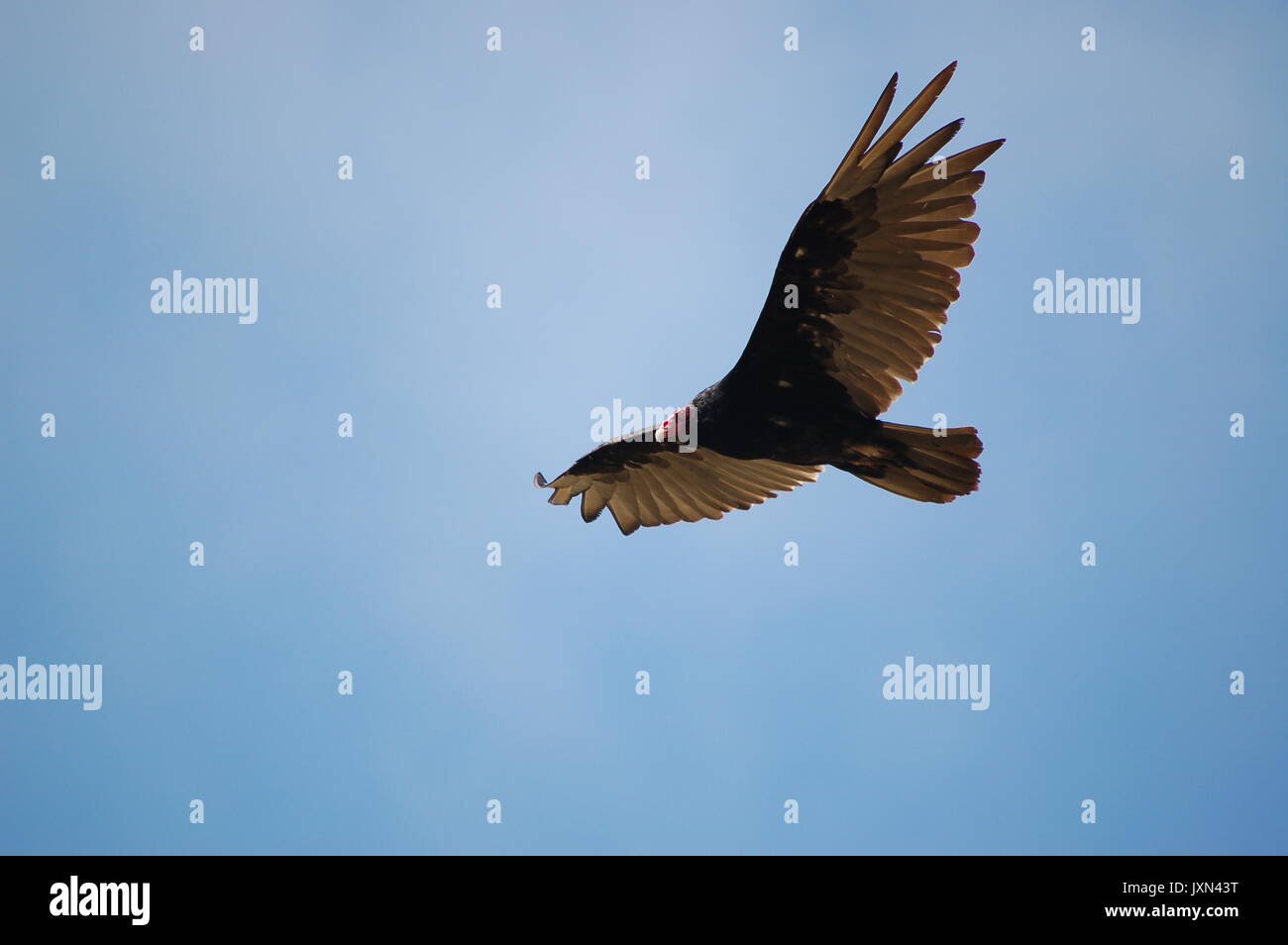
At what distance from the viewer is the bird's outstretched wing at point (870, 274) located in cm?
750

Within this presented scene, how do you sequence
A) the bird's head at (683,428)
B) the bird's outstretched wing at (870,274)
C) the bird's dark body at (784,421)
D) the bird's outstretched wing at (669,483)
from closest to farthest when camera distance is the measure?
the bird's outstretched wing at (870,274) < the bird's dark body at (784,421) < the bird's head at (683,428) < the bird's outstretched wing at (669,483)

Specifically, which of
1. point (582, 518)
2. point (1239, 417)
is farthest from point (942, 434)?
point (1239, 417)

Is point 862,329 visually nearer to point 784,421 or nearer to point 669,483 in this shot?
point 784,421

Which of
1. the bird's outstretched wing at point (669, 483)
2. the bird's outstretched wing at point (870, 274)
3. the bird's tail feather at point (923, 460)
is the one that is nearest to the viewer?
the bird's outstretched wing at point (870, 274)

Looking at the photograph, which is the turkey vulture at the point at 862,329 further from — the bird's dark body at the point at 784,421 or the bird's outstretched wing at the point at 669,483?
the bird's outstretched wing at the point at 669,483

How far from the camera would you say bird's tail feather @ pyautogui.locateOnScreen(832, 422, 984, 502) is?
794cm

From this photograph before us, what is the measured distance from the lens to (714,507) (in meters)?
9.75

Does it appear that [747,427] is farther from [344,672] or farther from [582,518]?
[344,672]

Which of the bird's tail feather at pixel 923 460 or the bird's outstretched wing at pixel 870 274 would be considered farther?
the bird's tail feather at pixel 923 460

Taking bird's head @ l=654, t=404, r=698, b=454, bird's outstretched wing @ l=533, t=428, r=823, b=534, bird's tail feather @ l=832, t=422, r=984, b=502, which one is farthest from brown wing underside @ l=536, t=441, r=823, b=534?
bird's tail feather @ l=832, t=422, r=984, b=502

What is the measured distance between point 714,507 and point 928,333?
8.57 ft

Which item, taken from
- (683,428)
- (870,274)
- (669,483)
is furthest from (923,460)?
(669,483)

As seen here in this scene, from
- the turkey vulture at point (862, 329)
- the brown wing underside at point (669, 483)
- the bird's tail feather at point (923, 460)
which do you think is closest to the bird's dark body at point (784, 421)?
the turkey vulture at point (862, 329)

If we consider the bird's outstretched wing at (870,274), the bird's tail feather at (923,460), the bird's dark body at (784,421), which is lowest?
the bird's tail feather at (923,460)
